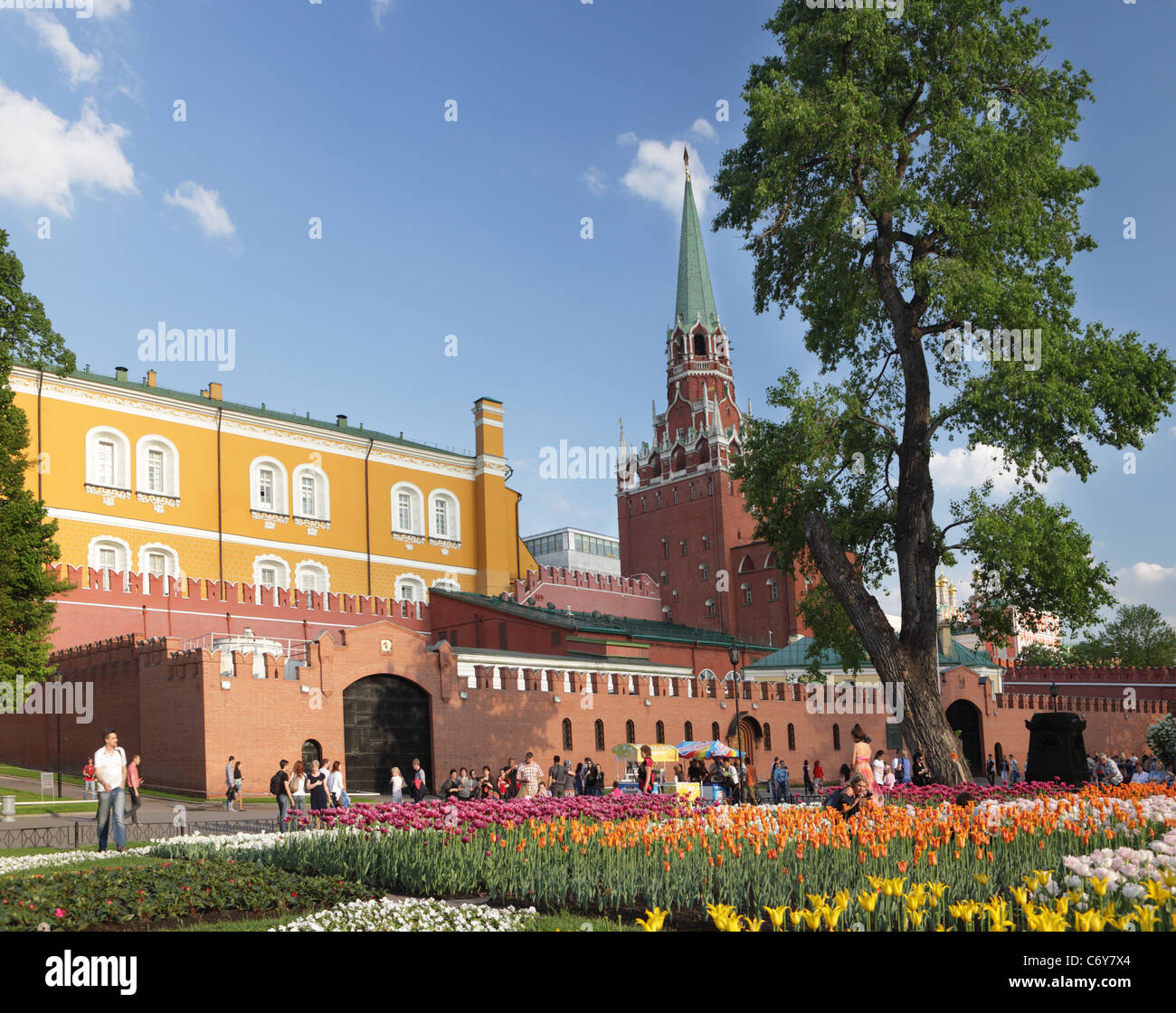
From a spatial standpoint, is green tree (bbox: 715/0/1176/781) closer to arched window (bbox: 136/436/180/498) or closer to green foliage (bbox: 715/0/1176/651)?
green foliage (bbox: 715/0/1176/651)

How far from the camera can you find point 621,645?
45.6 metres

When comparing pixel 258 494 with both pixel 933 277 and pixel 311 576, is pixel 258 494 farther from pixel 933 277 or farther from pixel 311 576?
pixel 933 277

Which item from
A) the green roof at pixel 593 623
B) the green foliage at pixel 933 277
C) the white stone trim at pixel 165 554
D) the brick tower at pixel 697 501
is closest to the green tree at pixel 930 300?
the green foliage at pixel 933 277

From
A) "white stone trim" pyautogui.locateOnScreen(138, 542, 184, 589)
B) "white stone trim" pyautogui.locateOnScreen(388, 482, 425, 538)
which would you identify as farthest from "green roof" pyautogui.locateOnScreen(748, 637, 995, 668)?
"white stone trim" pyautogui.locateOnScreen(138, 542, 184, 589)

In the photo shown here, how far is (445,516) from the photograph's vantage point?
182 ft

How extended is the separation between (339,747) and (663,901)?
76.3 feet

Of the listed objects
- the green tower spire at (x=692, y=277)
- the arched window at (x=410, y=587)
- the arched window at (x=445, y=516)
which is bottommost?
the arched window at (x=410, y=587)

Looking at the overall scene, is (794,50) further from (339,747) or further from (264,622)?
(264,622)

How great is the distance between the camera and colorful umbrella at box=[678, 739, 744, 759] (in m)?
34.2

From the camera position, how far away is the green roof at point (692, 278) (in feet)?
249

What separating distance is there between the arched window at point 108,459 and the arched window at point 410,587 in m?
14.0

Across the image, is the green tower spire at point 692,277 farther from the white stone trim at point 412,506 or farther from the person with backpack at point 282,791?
the person with backpack at point 282,791

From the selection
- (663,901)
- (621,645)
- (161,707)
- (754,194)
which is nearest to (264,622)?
(161,707)
